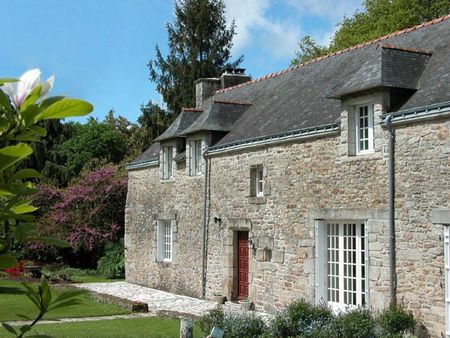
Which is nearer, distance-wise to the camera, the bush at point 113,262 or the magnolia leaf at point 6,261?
the magnolia leaf at point 6,261

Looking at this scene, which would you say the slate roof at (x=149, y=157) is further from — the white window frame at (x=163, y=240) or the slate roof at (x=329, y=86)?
the white window frame at (x=163, y=240)

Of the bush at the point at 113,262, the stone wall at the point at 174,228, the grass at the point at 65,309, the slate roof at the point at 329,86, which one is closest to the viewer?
the slate roof at the point at 329,86

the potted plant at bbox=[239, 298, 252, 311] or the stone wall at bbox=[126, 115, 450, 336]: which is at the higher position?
the stone wall at bbox=[126, 115, 450, 336]

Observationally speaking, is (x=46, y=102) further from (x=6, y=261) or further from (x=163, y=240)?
(x=163, y=240)

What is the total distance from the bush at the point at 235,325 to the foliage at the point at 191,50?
25.1 metres

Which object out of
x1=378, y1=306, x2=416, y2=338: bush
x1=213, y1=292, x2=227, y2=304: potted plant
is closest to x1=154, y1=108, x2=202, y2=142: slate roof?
x1=213, y1=292, x2=227, y2=304: potted plant

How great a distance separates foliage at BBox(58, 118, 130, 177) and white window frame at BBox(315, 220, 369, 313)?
23.9m

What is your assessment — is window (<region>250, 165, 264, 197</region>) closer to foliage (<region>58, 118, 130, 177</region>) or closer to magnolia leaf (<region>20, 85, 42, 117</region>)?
magnolia leaf (<region>20, 85, 42, 117</region>)

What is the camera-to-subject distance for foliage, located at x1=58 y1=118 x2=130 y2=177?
3656 cm

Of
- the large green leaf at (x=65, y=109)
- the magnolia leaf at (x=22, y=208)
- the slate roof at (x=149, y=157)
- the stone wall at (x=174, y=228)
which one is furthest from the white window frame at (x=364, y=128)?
the large green leaf at (x=65, y=109)

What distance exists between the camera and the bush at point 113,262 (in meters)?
25.6

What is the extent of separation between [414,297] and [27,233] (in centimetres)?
1008

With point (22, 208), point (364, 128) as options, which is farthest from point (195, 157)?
point (22, 208)

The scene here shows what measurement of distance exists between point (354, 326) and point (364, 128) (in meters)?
3.85
